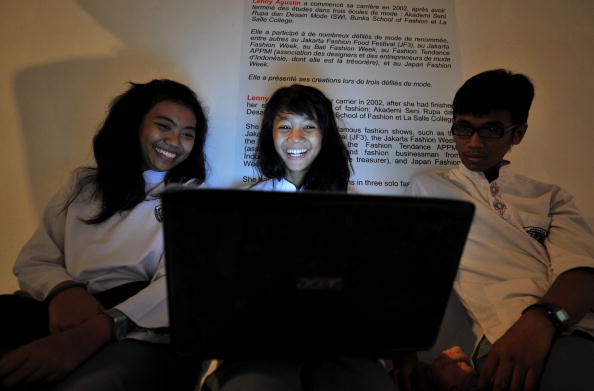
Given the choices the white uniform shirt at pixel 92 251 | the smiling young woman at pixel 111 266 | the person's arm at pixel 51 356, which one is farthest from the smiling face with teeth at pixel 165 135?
the person's arm at pixel 51 356

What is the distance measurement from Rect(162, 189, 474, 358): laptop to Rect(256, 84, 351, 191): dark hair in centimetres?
76

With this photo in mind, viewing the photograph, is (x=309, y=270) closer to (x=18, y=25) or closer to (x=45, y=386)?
(x=45, y=386)

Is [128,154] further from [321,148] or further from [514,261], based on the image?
[514,261]

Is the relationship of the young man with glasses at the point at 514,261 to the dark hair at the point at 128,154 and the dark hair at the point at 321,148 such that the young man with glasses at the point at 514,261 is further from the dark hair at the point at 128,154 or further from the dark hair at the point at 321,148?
the dark hair at the point at 128,154

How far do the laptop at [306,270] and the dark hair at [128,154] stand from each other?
2.35ft

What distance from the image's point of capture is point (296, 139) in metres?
1.16

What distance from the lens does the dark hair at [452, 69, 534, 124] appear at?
112cm

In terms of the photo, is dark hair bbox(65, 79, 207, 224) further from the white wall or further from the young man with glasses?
the young man with glasses

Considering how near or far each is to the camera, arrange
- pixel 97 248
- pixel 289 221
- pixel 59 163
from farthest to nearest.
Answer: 1. pixel 59 163
2. pixel 97 248
3. pixel 289 221

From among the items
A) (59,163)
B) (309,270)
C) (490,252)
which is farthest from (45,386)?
(490,252)

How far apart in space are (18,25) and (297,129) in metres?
1.51

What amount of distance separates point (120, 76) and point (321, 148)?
1051 millimetres

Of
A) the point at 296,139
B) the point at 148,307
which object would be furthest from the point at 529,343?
the point at 148,307

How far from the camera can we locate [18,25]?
1.54 meters
